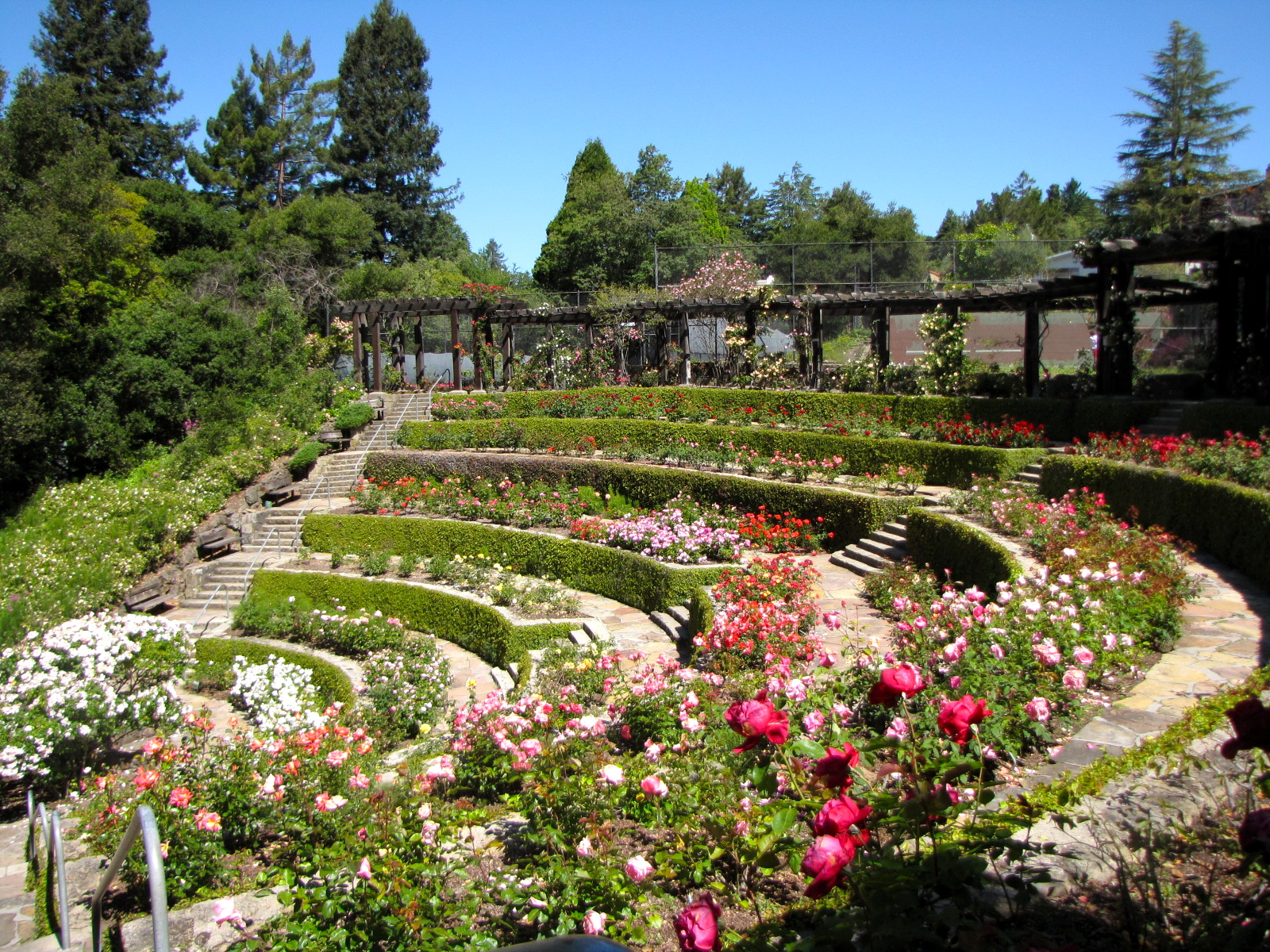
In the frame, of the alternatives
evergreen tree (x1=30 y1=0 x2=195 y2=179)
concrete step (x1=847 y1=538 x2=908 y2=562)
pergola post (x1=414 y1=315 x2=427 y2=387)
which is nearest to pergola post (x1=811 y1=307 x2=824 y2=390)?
concrete step (x1=847 y1=538 x2=908 y2=562)

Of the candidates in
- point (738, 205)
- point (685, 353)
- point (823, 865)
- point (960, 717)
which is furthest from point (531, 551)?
point (738, 205)

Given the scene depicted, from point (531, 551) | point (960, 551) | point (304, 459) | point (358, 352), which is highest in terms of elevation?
point (358, 352)

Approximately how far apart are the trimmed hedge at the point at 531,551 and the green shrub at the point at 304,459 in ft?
9.69

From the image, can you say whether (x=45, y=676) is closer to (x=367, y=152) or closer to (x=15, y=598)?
(x=15, y=598)

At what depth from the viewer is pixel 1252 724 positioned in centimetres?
206

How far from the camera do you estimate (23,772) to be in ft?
22.8

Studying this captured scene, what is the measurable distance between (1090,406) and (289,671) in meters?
12.2

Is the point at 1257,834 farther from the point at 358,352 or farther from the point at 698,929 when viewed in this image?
the point at 358,352

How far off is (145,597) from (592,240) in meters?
27.3

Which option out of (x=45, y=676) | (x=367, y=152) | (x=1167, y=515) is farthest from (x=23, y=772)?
(x=367, y=152)

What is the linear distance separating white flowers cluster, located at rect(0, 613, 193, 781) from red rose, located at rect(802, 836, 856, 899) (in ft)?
23.5

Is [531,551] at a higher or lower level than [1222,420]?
lower

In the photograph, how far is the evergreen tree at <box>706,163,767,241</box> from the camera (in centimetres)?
5926

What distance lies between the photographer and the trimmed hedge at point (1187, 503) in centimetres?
809
